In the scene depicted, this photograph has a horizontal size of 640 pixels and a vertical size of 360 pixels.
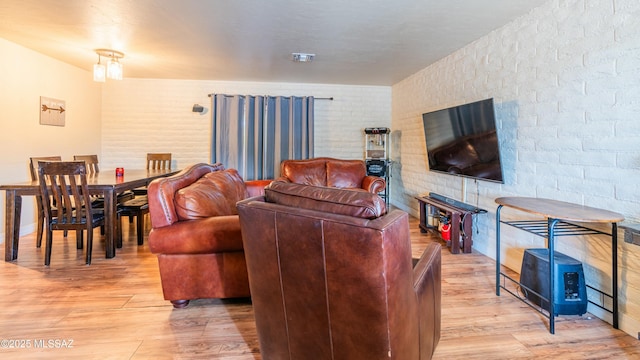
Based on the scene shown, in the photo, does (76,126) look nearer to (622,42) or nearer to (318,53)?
(318,53)

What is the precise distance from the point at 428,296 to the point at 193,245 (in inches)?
53.2

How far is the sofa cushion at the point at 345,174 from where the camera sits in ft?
13.8

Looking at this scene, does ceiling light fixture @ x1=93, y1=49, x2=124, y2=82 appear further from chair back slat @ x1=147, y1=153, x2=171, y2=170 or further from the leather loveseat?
the leather loveseat

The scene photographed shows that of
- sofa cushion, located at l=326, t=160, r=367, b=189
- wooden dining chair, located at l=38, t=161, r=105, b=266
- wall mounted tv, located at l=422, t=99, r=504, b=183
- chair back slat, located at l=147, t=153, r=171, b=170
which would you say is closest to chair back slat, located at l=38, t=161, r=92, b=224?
wooden dining chair, located at l=38, t=161, r=105, b=266

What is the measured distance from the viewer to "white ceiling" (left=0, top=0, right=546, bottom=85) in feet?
7.82

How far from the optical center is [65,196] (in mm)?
2656

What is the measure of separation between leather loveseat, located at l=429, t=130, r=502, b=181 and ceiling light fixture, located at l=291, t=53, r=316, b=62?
1880mm

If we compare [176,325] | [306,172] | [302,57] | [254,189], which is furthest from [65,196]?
[302,57]

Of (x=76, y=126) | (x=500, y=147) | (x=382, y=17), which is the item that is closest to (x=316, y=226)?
(x=382, y=17)

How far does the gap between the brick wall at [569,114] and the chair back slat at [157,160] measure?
13.7ft

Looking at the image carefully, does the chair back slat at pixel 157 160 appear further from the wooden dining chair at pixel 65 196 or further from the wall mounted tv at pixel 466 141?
the wall mounted tv at pixel 466 141

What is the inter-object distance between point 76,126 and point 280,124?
291 cm

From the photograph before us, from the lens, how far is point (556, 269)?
1.88m

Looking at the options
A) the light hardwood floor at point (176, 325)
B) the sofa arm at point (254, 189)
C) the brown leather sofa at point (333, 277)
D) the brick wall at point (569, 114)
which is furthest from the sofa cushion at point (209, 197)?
the brick wall at point (569, 114)
